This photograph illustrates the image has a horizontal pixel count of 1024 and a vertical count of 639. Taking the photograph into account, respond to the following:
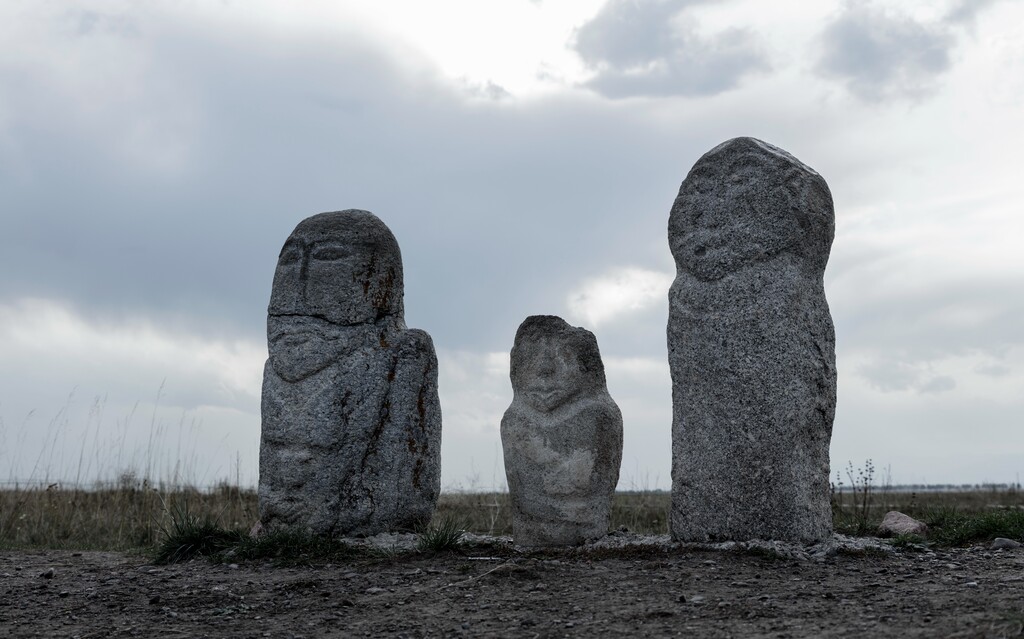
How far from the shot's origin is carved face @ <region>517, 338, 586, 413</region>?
26.9 feet

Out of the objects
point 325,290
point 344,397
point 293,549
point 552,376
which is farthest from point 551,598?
point 325,290

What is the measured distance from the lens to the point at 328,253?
30.0 ft

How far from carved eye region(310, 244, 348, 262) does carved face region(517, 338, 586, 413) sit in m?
1.97

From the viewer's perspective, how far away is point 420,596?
6.62 meters

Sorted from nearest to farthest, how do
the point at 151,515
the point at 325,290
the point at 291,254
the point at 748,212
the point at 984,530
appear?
the point at 748,212 → the point at 984,530 → the point at 325,290 → the point at 291,254 → the point at 151,515

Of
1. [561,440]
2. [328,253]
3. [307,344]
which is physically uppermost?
[328,253]

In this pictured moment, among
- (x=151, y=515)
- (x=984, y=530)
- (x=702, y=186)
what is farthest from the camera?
(x=151, y=515)

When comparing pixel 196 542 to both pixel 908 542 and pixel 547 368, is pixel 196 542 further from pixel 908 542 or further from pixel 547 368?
pixel 908 542

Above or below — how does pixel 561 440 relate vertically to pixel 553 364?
below

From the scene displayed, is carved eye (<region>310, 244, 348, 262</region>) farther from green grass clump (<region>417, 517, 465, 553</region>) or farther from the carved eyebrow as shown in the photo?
green grass clump (<region>417, 517, 465, 553</region>)

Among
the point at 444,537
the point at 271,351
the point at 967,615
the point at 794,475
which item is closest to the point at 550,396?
the point at 444,537

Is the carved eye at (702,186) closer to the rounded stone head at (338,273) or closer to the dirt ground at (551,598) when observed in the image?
the dirt ground at (551,598)

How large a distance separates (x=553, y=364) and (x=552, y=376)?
93 millimetres

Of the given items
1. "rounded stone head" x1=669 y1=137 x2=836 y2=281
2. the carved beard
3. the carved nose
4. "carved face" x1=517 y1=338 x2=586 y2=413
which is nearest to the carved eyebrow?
the carved beard
